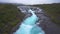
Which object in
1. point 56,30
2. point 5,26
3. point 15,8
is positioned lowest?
point 56,30

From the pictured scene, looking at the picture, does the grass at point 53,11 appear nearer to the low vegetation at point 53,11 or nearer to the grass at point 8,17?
the low vegetation at point 53,11

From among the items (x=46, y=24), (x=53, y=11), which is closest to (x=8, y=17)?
(x=46, y=24)

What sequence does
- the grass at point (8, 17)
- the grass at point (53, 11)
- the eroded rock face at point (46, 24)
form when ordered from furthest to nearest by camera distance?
the grass at point (53, 11) → the eroded rock face at point (46, 24) → the grass at point (8, 17)

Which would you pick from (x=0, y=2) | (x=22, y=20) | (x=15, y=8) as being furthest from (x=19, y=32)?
(x=0, y=2)

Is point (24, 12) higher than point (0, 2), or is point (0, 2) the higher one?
point (0, 2)

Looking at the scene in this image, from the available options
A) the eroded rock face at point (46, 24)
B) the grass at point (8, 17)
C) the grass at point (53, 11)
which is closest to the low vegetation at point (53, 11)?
the grass at point (53, 11)

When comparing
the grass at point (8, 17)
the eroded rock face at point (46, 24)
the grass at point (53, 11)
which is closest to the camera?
the grass at point (8, 17)

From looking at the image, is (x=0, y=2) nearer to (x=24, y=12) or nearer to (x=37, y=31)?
(x=24, y=12)

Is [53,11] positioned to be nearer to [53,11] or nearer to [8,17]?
[53,11]
